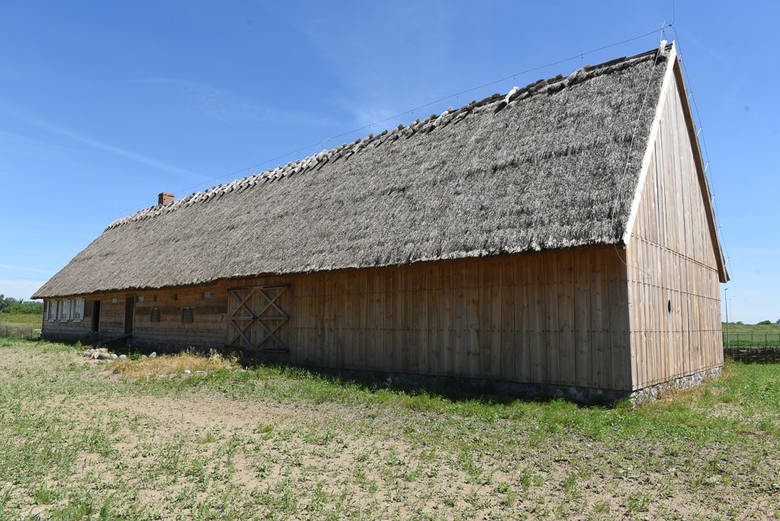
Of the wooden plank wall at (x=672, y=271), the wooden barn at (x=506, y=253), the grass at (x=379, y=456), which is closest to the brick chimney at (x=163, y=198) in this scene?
the wooden barn at (x=506, y=253)

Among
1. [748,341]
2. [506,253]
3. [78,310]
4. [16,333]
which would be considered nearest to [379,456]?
[506,253]

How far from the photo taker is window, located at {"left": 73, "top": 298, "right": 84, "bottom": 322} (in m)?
24.8

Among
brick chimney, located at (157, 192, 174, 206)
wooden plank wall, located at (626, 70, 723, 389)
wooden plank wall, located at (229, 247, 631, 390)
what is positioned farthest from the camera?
brick chimney, located at (157, 192, 174, 206)

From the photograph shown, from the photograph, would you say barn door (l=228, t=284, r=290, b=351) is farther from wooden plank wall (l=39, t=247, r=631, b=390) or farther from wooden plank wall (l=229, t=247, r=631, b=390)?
wooden plank wall (l=229, t=247, r=631, b=390)

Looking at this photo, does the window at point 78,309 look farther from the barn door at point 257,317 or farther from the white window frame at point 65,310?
the barn door at point 257,317

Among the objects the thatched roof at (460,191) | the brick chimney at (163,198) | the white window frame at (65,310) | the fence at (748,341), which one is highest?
the brick chimney at (163,198)

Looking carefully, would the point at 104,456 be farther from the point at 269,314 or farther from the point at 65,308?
the point at 65,308

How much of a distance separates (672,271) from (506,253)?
440 cm

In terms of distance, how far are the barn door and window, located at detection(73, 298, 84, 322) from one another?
40.3 feet

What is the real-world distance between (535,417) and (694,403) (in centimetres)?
345

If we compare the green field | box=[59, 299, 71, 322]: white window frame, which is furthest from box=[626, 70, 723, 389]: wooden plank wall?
the green field

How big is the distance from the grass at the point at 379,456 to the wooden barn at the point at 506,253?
1240 millimetres

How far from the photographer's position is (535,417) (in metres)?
7.99

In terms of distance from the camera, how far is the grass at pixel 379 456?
191 inches
